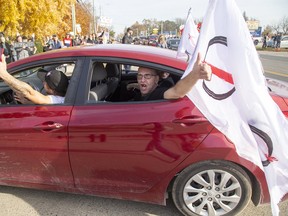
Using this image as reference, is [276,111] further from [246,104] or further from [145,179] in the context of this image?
[145,179]

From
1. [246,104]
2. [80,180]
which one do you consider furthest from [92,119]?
[246,104]

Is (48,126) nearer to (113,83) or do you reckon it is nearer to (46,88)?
(46,88)

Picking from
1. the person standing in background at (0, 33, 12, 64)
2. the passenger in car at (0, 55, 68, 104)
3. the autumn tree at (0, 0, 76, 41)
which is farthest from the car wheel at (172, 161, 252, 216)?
the autumn tree at (0, 0, 76, 41)

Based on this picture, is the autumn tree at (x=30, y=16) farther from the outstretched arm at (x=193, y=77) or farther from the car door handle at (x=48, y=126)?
the outstretched arm at (x=193, y=77)

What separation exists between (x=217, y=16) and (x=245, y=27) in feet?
0.69

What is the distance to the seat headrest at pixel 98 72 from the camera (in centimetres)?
263

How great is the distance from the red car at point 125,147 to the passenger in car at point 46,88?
81 mm

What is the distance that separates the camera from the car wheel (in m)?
2.33

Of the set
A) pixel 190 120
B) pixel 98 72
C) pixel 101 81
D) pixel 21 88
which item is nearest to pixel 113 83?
pixel 101 81

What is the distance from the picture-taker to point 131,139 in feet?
7.68

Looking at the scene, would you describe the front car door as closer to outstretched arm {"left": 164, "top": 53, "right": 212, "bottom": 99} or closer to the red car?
the red car

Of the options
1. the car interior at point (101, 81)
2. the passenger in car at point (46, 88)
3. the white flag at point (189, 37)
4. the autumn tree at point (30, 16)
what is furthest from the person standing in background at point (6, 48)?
the white flag at point (189, 37)

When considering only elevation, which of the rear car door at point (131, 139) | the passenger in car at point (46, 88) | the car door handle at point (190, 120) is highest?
the passenger in car at point (46, 88)

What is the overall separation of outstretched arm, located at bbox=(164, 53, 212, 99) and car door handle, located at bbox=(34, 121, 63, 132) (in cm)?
103
